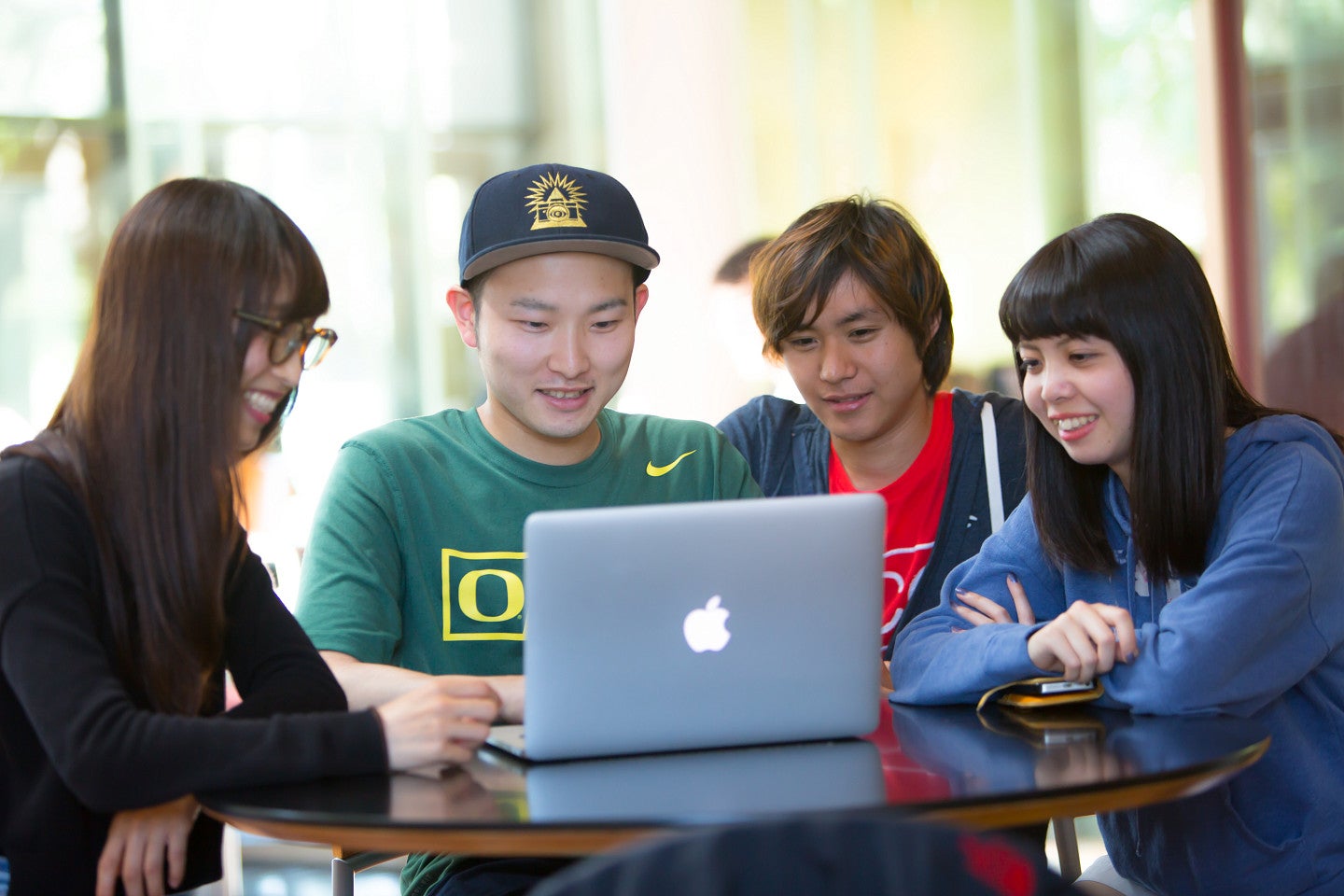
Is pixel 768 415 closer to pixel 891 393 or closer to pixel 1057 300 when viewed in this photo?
pixel 891 393

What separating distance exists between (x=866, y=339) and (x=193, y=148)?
364 centimetres

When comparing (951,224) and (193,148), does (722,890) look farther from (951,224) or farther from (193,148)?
(193,148)

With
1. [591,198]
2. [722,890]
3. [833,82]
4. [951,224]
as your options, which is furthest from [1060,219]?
[722,890]

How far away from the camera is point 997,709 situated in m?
1.56

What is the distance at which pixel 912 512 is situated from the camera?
229 cm

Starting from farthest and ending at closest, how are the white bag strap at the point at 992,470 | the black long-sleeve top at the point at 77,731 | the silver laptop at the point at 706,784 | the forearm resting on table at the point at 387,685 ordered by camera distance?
the white bag strap at the point at 992,470 → the forearm resting on table at the point at 387,685 → the black long-sleeve top at the point at 77,731 → the silver laptop at the point at 706,784

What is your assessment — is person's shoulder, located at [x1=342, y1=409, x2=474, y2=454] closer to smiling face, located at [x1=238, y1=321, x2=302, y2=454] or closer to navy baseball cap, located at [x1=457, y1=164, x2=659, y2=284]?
navy baseball cap, located at [x1=457, y1=164, x2=659, y2=284]

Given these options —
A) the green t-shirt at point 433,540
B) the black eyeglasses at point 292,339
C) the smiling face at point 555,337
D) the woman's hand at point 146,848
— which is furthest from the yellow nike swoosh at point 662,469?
the woman's hand at point 146,848

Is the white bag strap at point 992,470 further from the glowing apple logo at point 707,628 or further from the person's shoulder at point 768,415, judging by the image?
the glowing apple logo at point 707,628

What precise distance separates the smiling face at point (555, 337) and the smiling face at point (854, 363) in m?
0.43

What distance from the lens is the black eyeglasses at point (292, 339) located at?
1434 millimetres

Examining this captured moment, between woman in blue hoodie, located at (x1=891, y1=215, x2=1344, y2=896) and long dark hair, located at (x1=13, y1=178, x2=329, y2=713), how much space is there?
0.85 metres

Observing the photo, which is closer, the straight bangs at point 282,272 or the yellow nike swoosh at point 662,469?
the straight bangs at point 282,272

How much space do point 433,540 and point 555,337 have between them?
334mm
